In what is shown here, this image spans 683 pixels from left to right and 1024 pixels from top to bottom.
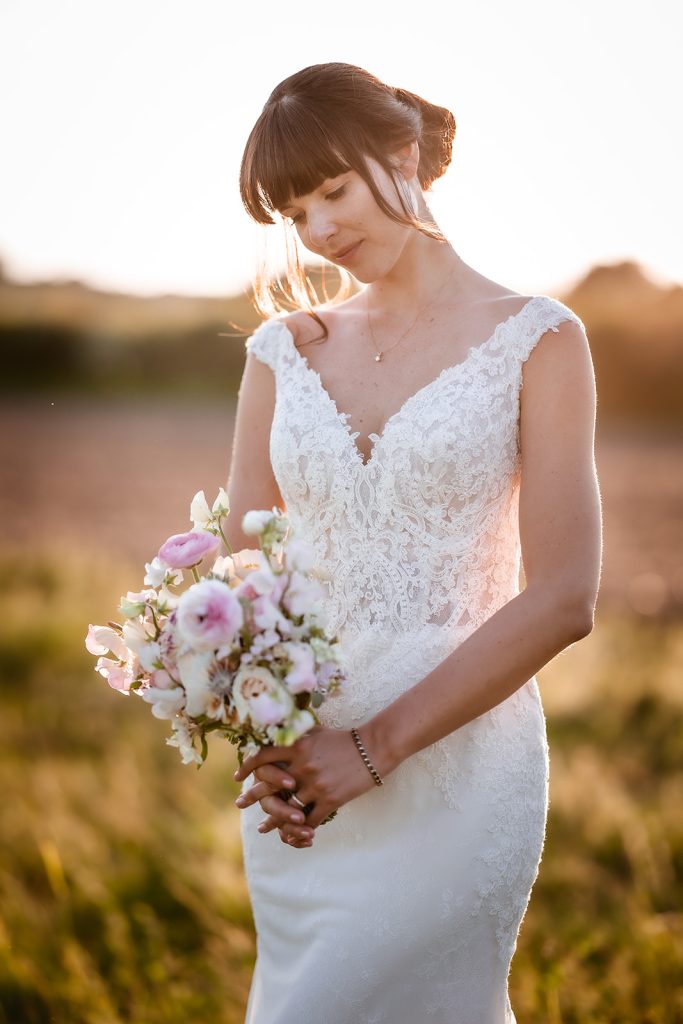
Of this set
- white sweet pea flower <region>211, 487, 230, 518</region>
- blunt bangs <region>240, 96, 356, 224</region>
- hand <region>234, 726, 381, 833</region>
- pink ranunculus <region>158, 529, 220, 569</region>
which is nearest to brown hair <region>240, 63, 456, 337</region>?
blunt bangs <region>240, 96, 356, 224</region>

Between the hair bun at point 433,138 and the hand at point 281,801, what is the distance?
1.56m

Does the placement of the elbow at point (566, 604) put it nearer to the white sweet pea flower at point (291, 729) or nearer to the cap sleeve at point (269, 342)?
the white sweet pea flower at point (291, 729)

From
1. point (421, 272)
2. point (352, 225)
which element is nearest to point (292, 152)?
point (352, 225)

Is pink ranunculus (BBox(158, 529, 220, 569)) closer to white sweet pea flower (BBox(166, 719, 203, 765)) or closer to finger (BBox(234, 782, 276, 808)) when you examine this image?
white sweet pea flower (BBox(166, 719, 203, 765))

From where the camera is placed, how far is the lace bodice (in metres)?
2.29

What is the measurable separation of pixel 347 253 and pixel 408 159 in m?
0.30

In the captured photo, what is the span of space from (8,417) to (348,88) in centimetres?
1628

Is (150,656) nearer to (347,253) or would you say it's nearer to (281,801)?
(281,801)

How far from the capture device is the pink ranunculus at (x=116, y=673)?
2.03 m

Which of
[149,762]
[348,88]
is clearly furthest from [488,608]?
[149,762]

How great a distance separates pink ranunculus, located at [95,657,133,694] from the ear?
1.36 metres

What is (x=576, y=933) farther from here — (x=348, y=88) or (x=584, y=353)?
(x=348, y=88)

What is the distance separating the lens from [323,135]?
2.23m

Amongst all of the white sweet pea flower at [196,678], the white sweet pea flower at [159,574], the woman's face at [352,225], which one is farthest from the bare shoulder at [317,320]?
the white sweet pea flower at [196,678]
